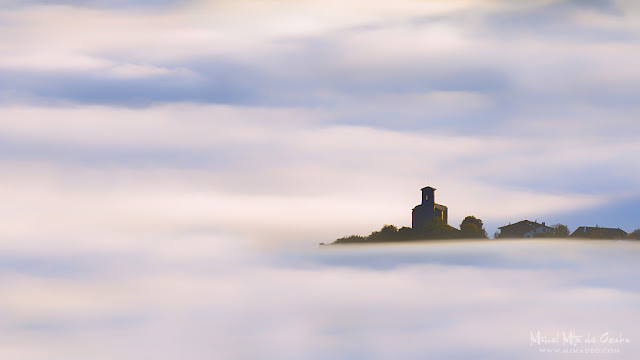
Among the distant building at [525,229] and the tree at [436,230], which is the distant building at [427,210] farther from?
the distant building at [525,229]

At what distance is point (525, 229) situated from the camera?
115m

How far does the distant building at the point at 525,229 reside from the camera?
113688 millimetres

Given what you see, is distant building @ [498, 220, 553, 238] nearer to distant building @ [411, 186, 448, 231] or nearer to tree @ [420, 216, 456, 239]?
distant building @ [411, 186, 448, 231]

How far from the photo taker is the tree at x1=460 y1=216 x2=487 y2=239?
299 ft

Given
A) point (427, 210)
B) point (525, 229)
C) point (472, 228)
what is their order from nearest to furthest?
point (472, 228) < point (427, 210) < point (525, 229)

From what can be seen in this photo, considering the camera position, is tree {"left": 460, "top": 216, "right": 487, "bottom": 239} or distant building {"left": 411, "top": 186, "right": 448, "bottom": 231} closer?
tree {"left": 460, "top": 216, "right": 487, "bottom": 239}

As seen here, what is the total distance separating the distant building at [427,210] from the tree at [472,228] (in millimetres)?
7638

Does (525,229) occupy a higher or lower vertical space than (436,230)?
higher

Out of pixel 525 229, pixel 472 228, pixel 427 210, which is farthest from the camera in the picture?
pixel 525 229

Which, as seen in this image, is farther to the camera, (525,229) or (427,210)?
(525,229)

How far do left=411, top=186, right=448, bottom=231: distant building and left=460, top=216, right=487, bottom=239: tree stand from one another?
7.64m

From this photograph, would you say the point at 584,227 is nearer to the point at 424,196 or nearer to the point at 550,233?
the point at 550,233

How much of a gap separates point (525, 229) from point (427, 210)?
61.8 feet

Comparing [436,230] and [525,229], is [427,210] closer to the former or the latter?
[436,230]
